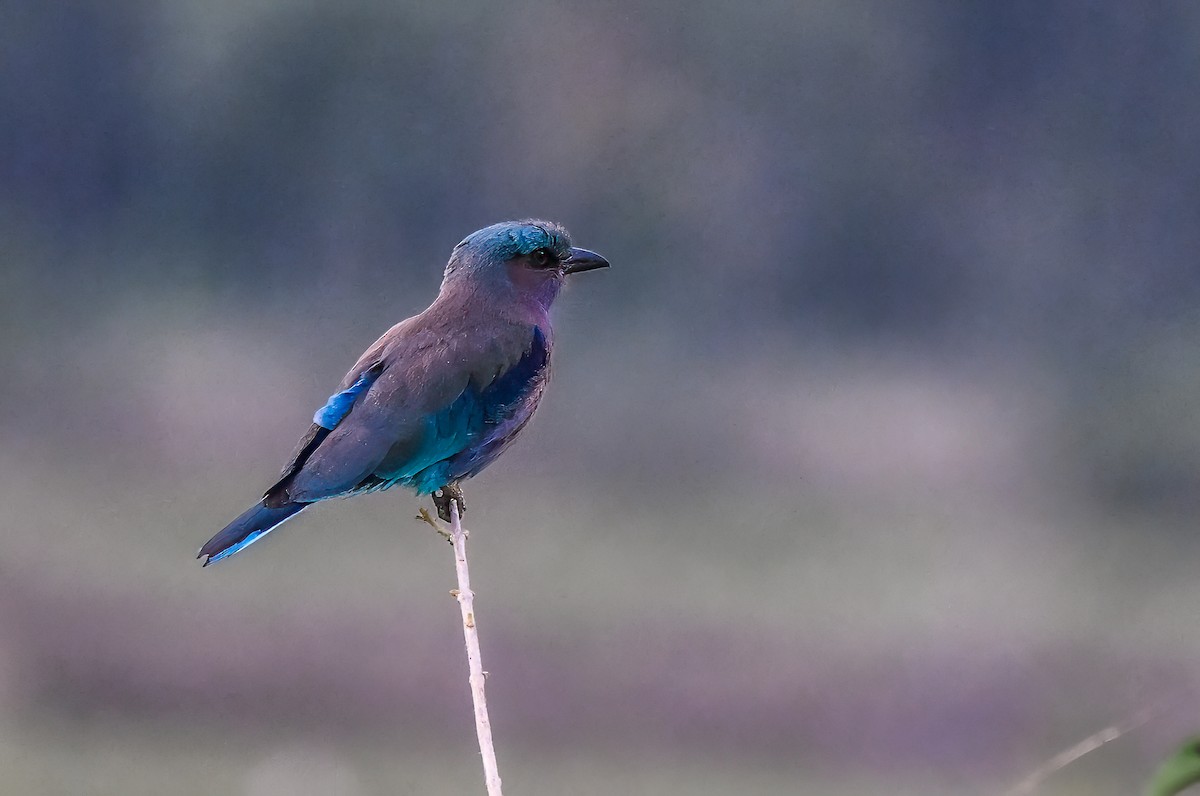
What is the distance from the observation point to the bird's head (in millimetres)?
2844

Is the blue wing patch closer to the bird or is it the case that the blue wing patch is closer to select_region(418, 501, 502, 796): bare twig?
the bird

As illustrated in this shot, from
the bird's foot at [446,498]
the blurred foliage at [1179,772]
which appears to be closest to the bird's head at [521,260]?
the bird's foot at [446,498]

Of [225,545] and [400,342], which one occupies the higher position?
[400,342]

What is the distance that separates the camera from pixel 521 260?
9.46 ft

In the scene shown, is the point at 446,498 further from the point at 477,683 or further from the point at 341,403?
the point at 477,683

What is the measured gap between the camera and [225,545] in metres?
2.28

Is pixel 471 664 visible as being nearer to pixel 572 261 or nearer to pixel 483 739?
pixel 483 739

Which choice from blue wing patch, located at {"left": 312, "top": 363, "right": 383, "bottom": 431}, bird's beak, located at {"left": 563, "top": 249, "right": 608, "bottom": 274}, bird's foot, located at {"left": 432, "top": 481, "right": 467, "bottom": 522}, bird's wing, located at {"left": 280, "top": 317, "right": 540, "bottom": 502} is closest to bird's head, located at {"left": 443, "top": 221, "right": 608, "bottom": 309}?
bird's beak, located at {"left": 563, "top": 249, "right": 608, "bottom": 274}

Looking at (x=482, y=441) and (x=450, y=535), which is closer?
(x=450, y=535)

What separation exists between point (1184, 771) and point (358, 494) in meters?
1.76

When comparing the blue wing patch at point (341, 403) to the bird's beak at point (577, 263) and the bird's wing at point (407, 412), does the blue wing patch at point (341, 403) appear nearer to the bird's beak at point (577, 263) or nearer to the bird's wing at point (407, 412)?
the bird's wing at point (407, 412)

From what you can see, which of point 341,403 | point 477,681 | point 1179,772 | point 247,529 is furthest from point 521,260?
point 1179,772

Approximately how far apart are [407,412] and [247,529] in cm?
41

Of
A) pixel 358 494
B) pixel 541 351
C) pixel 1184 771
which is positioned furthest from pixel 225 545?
pixel 1184 771
